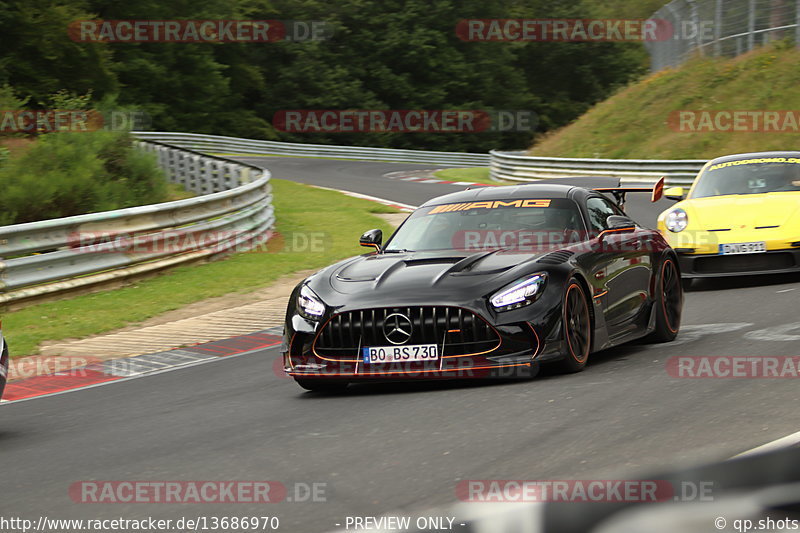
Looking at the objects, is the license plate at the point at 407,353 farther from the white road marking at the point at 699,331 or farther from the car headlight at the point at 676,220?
the car headlight at the point at 676,220

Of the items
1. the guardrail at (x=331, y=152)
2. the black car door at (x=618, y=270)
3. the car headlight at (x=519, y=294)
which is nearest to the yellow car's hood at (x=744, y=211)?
the black car door at (x=618, y=270)

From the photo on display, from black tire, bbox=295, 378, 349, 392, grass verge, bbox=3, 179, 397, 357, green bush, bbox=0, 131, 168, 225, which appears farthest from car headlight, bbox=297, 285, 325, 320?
green bush, bbox=0, 131, 168, 225

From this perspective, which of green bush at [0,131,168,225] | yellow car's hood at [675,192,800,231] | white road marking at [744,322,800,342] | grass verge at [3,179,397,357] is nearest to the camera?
white road marking at [744,322,800,342]

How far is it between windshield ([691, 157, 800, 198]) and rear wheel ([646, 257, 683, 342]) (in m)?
4.14

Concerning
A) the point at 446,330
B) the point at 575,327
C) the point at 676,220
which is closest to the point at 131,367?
the point at 446,330

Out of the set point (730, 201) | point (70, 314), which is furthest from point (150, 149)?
point (730, 201)

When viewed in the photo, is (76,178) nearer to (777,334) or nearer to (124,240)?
(124,240)

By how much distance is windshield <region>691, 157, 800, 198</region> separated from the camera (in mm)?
12992

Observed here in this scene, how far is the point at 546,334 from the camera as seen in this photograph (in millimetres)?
7074

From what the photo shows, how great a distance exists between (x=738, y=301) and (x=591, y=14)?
72.1m

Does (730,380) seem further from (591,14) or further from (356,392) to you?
(591,14)

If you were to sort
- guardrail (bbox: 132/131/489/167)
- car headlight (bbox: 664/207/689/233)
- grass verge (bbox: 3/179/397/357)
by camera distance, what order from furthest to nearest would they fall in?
1. guardrail (bbox: 132/131/489/167)
2. car headlight (bbox: 664/207/689/233)
3. grass verge (bbox: 3/179/397/357)

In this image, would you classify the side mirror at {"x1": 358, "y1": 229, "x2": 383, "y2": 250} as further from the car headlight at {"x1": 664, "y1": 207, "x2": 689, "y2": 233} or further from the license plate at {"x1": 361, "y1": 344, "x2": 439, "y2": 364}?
the car headlight at {"x1": 664, "y1": 207, "x2": 689, "y2": 233}

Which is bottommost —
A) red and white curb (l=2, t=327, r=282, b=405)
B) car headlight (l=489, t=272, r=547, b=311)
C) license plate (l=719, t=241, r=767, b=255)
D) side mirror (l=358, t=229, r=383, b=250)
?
red and white curb (l=2, t=327, r=282, b=405)
